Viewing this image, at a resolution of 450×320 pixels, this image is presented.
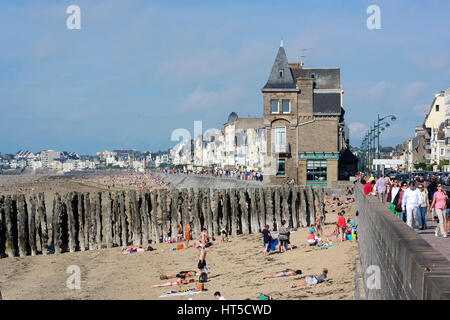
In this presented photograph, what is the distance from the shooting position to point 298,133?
1896 inches

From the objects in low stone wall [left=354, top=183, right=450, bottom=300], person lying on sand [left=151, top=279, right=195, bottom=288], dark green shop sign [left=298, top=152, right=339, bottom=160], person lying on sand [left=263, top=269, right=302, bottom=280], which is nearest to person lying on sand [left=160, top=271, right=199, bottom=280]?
person lying on sand [left=151, top=279, right=195, bottom=288]

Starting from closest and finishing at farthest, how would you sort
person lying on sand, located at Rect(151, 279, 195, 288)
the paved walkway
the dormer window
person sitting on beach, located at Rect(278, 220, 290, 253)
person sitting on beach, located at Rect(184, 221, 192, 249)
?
the paved walkway < person lying on sand, located at Rect(151, 279, 195, 288) < person sitting on beach, located at Rect(278, 220, 290, 253) < person sitting on beach, located at Rect(184, 221, 192, 249) < the dormer window

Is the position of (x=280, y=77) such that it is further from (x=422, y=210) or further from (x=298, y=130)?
(x=422, y=210)

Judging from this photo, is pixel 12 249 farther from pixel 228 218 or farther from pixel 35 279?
pixel 228 218

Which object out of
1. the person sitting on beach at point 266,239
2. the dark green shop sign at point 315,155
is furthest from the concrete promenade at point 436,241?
the dark green shop sign at point 315,155

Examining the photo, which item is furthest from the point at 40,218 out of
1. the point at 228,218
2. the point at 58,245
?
the point at 228,218

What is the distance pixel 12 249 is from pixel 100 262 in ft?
15.8

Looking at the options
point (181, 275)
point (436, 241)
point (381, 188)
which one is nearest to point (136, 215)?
point (181, 275)

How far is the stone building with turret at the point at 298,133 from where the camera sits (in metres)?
47.8

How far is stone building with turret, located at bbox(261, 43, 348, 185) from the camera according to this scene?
47844mm

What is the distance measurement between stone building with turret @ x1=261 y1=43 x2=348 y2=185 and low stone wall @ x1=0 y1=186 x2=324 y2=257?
17422 millimetres

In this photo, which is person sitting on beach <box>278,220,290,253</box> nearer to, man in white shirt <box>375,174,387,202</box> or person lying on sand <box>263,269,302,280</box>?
man in white shirt <box>375,174,387,202</box>

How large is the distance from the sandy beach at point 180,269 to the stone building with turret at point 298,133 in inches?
794

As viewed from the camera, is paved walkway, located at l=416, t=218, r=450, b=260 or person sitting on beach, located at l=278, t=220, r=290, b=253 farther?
person sitting on beach, located at l=278, t=220, r=290, b=253
